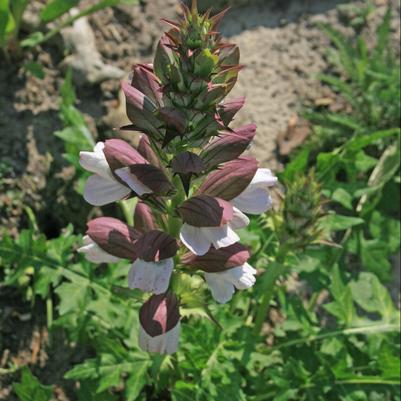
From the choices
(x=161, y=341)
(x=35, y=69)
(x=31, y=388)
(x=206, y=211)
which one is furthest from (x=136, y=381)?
A: (x=35, y=69)

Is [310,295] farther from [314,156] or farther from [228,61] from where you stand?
[228,61]

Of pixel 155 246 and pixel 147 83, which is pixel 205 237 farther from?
pixel 147 83

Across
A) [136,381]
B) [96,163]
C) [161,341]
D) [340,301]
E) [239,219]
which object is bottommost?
[340,301]

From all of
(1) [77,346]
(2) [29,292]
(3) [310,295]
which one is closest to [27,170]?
(2) [29,292]

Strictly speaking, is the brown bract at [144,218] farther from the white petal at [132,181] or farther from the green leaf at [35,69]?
the green leaf at [35,69]

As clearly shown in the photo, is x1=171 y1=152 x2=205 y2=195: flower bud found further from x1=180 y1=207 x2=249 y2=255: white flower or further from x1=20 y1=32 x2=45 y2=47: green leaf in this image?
x1=20 y1=32 x2=45 y2=47: green leaf

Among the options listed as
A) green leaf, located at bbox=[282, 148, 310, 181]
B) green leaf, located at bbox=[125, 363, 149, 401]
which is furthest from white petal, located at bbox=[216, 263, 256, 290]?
green leaf, located at bbox=[282, 148, 310, 181]
